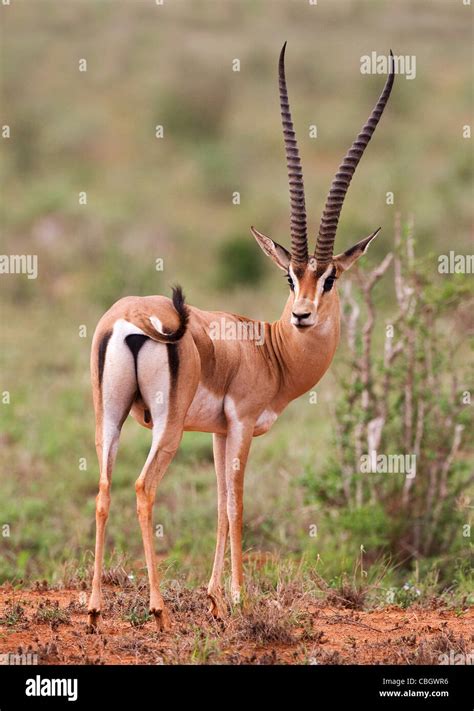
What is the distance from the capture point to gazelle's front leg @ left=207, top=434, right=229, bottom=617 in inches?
267

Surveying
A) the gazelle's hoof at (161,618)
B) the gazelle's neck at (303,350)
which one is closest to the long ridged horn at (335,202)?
the gazelle's neck at (303,350)

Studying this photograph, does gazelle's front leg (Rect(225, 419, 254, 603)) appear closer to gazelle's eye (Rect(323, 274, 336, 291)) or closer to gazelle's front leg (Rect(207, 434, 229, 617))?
gazelle's front leg (Rect(207, 434, 229, 617))

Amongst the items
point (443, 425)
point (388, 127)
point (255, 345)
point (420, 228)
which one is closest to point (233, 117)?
point (388, 127)

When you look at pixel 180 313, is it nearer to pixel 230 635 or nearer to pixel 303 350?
pixel 303 350

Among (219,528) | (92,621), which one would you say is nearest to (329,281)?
(219,528)

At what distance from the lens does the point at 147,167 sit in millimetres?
30828

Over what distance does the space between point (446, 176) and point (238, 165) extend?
594 cm

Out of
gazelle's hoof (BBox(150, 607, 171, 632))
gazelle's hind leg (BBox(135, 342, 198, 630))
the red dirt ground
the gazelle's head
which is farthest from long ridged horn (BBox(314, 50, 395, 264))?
gazelle's hoof (BBox(150, 607, 171, 632))

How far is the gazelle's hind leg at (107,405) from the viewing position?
617 cm

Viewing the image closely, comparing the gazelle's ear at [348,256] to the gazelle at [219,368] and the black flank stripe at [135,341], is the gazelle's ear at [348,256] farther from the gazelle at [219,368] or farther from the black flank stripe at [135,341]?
the black flank stripe at [135,341]

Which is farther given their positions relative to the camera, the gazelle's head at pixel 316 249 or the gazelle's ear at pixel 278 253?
the gazelle's ear at pixel 278 253
